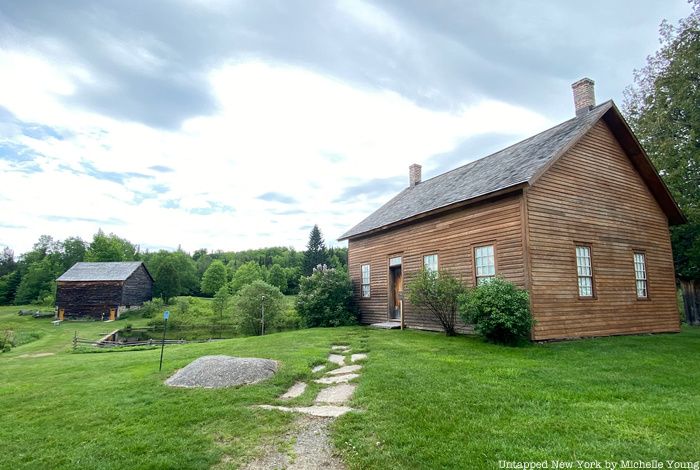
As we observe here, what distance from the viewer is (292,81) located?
13.4 m

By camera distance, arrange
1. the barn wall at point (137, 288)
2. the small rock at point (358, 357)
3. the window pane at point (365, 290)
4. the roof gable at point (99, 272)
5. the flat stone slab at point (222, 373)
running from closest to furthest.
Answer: the flat stone slab at point (222, 373)
the small rock at point (358, 357)
the window pane at point (365, 290)
the roof gable at point (99, 272)
the barn wall at point (137, 288)

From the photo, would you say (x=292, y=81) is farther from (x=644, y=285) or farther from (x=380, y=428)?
(x=644, y=285)

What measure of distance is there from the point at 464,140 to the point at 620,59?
21.7 feet

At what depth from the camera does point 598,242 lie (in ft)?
37.4

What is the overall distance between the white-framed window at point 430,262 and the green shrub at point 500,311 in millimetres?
3165

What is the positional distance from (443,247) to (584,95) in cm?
706

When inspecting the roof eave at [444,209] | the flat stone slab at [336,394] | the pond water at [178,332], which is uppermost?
the roof eave at [444,209]

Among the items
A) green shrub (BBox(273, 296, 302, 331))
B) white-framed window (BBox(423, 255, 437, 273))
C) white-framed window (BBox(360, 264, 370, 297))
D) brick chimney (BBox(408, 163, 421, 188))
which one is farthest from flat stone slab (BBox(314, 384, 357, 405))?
green shrub (BBox(273, 296, 302, 331))

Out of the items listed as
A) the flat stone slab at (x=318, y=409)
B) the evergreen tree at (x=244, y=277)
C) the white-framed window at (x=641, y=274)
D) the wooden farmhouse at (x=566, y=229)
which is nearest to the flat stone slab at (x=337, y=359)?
the flat stone slab at (x=318, y=409)

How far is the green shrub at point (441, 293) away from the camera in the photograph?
11133 mm

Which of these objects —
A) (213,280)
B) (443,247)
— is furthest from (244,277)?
(443,247)

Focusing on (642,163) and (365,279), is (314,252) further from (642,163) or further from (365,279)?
(642,163)

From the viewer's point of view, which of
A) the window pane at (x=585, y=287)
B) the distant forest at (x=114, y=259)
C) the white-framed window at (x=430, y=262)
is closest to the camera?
the window pane at (x=585, y=287)

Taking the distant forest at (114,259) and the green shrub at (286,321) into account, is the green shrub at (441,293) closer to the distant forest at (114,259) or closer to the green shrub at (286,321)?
the green shrub at (286,321)
